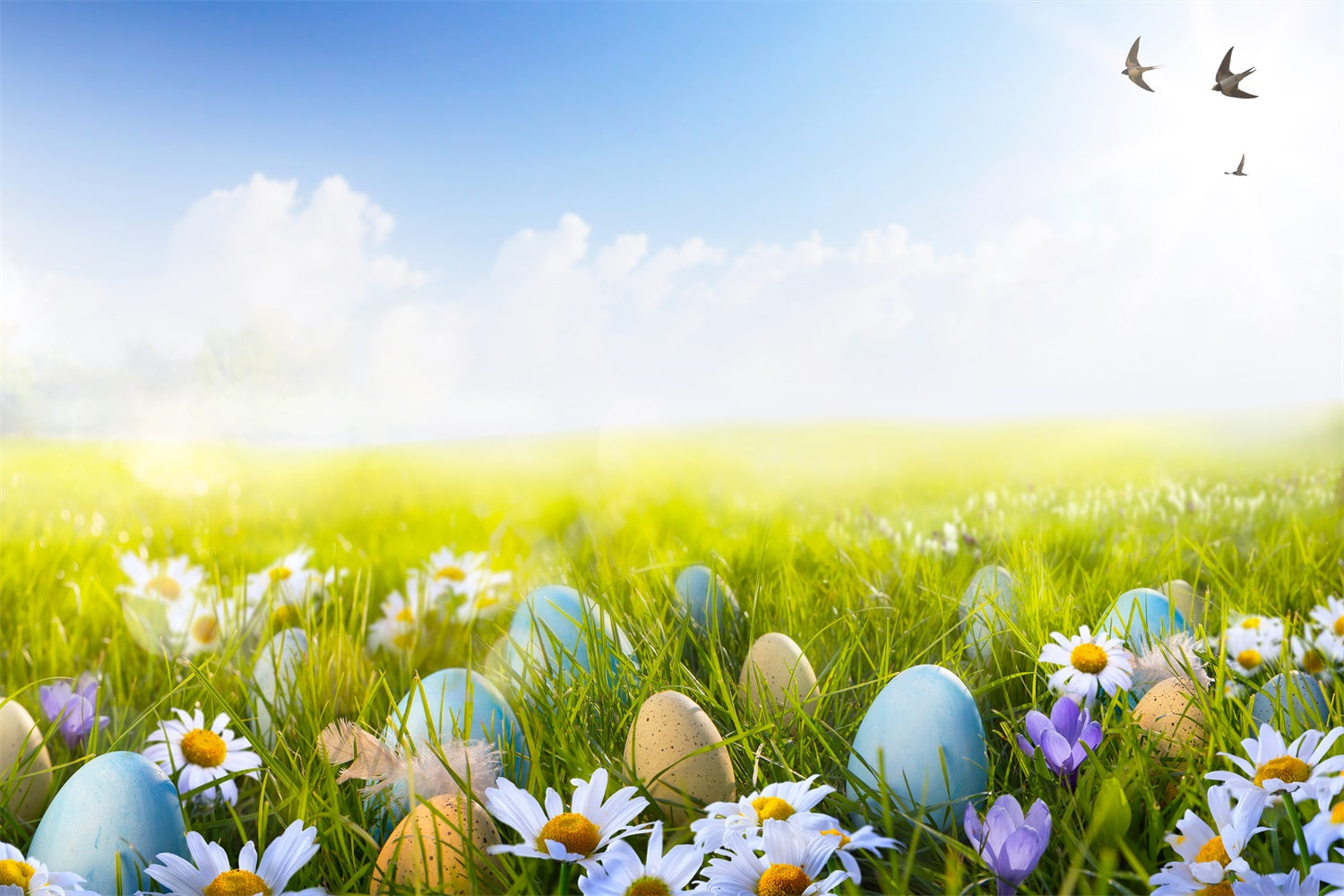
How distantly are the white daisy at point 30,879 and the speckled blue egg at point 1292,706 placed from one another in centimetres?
148

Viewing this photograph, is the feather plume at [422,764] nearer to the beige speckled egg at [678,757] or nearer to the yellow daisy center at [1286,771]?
the beige speckled egg at [678,757]

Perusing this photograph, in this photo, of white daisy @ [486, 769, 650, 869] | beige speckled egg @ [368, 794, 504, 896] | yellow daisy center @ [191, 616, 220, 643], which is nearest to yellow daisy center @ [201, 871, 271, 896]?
beige speckled egg @ [368, 794, 504, 896]

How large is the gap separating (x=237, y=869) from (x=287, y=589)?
1.34m

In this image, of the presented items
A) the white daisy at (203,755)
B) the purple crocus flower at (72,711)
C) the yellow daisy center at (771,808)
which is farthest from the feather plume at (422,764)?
the purple crocus flower at (72,711)

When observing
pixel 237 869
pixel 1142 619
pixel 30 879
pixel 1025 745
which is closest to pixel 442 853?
pixel 237 869

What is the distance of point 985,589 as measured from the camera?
183 centimetres

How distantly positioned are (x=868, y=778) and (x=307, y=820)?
73cm

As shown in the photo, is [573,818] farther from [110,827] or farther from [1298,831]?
[1298,831]

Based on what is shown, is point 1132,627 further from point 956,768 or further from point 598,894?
point 598,894

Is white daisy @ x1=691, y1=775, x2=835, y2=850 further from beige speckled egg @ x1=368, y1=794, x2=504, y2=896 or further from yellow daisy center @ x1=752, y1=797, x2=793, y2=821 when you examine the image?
beige speckled egg @ x1=368, y1=794, x2=504, y2=896

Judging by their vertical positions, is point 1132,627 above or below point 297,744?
above

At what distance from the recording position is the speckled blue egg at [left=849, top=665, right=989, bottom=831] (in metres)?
1.13

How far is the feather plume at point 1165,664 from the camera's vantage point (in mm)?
1415

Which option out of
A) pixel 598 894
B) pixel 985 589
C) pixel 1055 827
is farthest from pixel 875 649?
pixel 598 894
